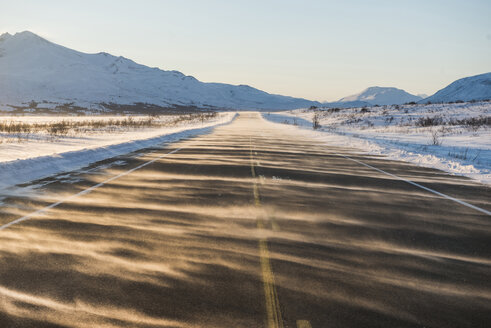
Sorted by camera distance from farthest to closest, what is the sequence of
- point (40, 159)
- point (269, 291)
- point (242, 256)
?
point (40, 159)
point (242, 256)
point (269, 291)

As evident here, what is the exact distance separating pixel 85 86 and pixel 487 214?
7341 inches

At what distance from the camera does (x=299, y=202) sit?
26.4 ft

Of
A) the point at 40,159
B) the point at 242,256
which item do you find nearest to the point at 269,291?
the point at 242,256

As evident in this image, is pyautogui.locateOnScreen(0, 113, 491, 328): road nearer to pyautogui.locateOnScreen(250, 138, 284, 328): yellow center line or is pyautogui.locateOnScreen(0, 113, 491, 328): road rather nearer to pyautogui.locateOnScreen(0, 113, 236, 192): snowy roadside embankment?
pyautogui.locateOnScreen(250, 138, 284, 328): yellow center line

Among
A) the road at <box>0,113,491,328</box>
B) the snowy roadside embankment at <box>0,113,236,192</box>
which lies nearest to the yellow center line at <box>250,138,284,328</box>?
the road at <box>0,113,491,328</box>

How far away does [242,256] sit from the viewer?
4832 millimetres

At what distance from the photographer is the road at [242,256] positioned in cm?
353

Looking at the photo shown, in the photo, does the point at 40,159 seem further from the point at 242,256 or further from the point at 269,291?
the point at 269,291

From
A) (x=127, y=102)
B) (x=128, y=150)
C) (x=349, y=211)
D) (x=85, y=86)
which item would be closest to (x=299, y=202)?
(x=349, y=211)

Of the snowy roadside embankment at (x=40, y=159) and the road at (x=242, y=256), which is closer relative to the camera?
the road at (x=242, y=256)

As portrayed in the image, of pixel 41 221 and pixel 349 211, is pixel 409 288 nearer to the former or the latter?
pixel 349 211

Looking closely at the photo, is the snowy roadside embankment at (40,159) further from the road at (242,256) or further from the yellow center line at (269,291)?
the yellow center line at (269,291)

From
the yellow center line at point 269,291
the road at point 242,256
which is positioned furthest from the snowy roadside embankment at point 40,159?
the yellow center line at point 269,291

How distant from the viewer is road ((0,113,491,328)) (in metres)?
3.53
